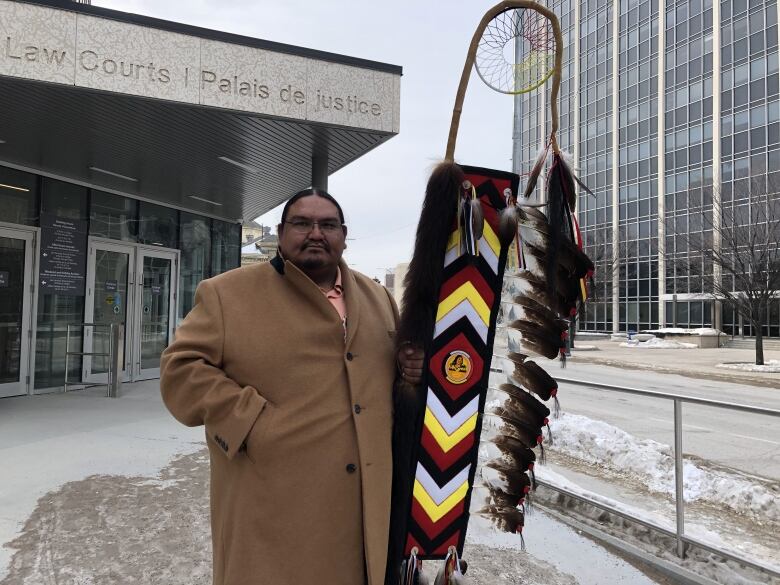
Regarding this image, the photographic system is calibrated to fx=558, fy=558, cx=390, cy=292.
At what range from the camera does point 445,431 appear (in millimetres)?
1979

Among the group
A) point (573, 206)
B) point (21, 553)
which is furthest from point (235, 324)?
point (21, 553)

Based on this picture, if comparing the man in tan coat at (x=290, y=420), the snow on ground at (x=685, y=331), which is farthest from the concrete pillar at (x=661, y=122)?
the man in tan coat at (x=290, y=420)

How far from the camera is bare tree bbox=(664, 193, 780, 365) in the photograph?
739 inches

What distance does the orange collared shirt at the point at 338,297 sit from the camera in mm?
1863

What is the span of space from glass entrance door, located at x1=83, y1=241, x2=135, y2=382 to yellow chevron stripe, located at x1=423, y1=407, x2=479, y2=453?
8.22 metres

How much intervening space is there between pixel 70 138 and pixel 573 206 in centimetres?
648

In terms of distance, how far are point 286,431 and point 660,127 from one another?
41981 mm

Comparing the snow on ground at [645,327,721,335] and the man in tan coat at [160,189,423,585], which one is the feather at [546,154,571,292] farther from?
the snow on ground at [645,327,721,335]

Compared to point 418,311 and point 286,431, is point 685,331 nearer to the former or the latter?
point 418,311

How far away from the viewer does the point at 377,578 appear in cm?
167

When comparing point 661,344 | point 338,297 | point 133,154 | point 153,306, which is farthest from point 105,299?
point 661,344

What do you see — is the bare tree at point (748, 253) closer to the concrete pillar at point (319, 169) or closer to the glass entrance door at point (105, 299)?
the concrete pillar at point (319, 169)

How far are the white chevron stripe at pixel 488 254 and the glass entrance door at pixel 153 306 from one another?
29.4 feet

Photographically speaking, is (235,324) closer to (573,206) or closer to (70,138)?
(573,206)
